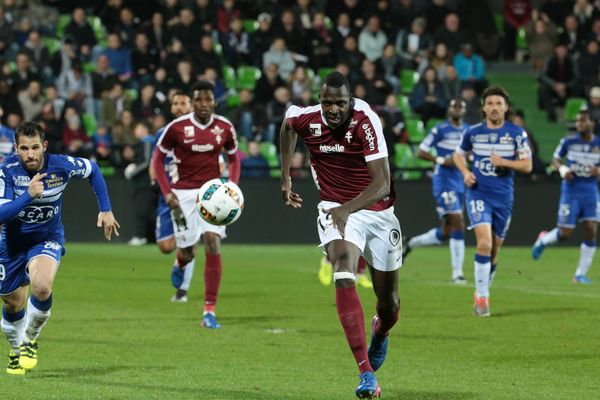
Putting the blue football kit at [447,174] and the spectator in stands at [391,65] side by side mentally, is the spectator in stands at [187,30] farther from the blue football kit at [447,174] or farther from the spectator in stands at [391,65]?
the blue football kit at [447,174]

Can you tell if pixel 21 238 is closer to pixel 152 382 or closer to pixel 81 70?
pixel 152 382

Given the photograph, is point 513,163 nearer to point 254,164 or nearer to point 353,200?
point 353,200

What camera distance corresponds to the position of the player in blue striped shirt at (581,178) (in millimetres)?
18062

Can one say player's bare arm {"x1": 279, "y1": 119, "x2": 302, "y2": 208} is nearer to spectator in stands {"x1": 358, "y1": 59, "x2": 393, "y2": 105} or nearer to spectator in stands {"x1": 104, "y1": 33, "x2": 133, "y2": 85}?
spectator in stands {"x1": 358, "y1": 59, "x2": 393, "y2": 105}

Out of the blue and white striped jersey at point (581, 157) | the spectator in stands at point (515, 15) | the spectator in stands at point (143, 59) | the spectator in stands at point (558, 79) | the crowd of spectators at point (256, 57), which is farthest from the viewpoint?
the spectator in stands at point (515, 15)

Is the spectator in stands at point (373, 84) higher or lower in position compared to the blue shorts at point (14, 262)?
lower

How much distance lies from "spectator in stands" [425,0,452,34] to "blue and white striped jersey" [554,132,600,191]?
34.9ft

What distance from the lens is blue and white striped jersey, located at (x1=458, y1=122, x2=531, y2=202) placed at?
13.8 metres

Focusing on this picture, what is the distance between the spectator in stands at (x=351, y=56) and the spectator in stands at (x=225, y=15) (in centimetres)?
246

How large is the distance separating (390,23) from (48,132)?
8.39m

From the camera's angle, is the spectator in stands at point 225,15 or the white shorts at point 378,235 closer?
the white shorts at point 378,235

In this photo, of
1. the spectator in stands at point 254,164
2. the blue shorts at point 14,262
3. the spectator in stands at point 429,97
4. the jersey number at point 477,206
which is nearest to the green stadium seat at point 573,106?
the spectator in stands at point 429,97

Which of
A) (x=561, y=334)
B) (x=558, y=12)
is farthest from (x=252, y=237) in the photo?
(x=561, y=334)

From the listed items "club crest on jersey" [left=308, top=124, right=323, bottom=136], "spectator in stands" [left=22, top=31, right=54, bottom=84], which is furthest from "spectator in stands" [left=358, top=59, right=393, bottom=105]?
"club crest on jersey" [left=308, top=124, right=323, bottom=136]
